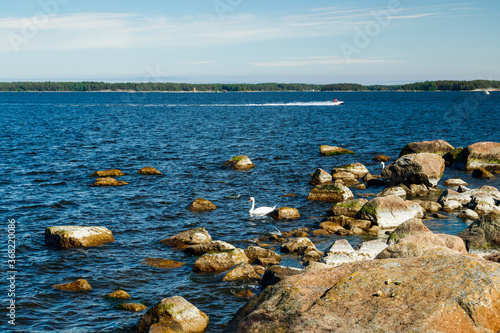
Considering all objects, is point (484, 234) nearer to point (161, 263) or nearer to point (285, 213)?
point (285, 213)

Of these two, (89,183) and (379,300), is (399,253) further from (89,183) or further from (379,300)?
(89,183)

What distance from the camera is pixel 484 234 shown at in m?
14.8

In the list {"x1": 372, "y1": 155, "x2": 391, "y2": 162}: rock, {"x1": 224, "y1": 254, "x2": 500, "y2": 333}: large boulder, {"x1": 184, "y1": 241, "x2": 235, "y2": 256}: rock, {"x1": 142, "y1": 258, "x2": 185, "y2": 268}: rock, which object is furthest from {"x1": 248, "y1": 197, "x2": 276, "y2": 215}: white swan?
{"x1": 372, "y1": 155, "x2": 391, "y2": 162}: rock

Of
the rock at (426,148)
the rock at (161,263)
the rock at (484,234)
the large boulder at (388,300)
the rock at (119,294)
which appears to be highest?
the large boulder at (388,300)

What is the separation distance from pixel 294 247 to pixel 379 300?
9141 mm

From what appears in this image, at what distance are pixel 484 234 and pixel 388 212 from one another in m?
5.07

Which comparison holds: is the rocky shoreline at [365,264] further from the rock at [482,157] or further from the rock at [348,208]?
the rock at [482,157]

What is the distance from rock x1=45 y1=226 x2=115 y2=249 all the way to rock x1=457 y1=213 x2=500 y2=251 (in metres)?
13.4

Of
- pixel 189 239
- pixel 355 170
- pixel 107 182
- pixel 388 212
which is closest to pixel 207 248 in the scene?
pixel 189 239

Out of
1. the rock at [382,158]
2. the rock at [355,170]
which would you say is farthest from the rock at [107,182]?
the rock at [382,158]

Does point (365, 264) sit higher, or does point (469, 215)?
point (365, 264)

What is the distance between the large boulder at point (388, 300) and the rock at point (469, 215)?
13224 millimetres

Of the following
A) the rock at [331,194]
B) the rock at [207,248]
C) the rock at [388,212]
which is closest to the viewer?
the rock at [207,248]

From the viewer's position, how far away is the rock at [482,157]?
31812 mm
